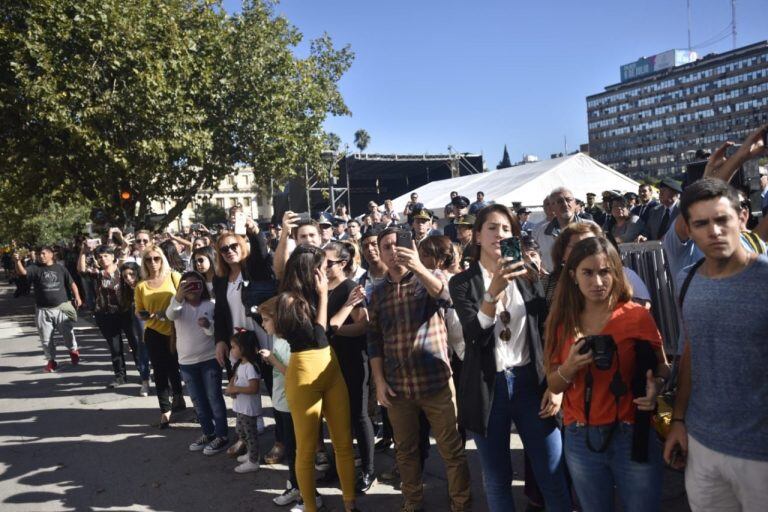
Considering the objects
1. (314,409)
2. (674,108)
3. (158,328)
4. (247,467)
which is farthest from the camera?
Result: (674,108)

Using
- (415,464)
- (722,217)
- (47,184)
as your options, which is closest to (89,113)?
(47,184)

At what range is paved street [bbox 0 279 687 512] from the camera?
413 cm

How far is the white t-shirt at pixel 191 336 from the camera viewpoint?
5.12 metres

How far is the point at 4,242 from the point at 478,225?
157 ft

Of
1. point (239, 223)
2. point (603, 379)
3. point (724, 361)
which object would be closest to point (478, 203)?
point (239, 223)

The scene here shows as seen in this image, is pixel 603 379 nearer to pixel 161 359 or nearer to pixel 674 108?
pixel 161 359

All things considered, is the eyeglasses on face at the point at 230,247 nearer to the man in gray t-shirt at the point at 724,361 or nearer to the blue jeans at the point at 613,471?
the blue jeans at the point at 613,471

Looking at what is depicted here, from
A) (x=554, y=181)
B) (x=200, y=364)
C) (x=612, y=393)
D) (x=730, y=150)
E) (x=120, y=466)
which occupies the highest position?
(x=554, y=181)

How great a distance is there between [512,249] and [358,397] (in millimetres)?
1964

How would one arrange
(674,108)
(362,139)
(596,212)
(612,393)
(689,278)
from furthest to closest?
(674,108) < (362,139) < (596,212) < (612,393) < (689,278)

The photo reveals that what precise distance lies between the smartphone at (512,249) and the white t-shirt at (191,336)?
339 centimetres

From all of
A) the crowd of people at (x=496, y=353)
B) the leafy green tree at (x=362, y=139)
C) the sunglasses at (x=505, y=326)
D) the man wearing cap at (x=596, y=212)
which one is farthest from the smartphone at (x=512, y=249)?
the leafy green tree at (x=362, y=139)

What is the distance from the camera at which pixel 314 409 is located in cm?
354

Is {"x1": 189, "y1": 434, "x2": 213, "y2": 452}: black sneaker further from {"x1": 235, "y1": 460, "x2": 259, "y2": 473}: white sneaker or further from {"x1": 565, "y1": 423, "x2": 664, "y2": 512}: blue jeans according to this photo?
{"x1": 565, "y1": 423, "x2": 664, "y2": 512}: blue jeans
